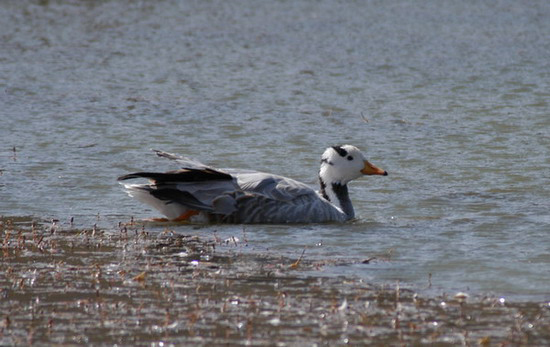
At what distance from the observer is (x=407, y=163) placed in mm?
14898

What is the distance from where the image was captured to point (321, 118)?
18.4 meters

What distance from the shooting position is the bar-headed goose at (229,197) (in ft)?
38.0

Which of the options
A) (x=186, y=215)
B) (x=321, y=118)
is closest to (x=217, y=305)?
(x=186, y=215)

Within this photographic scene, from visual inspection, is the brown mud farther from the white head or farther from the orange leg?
the white head

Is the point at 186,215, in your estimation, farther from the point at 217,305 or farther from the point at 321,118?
the point at 321,118

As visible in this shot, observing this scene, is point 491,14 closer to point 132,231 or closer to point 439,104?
point 439,104

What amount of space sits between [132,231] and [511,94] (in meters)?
11.2

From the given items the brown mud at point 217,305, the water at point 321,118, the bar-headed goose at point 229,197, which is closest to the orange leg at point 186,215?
the bar-headed goose at point 229,197

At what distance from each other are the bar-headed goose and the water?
27cm

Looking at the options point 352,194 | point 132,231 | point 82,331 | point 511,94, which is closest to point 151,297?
point 82,331

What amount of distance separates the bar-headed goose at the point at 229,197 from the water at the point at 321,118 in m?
0.27

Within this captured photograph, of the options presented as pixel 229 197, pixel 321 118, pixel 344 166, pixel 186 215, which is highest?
pixel 344 166

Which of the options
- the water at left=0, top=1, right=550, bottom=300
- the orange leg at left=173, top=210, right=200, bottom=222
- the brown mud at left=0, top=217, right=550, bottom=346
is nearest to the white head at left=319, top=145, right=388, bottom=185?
the water at left=0, top=1, right=550, bottom=300

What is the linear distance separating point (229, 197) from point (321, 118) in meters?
6.98
